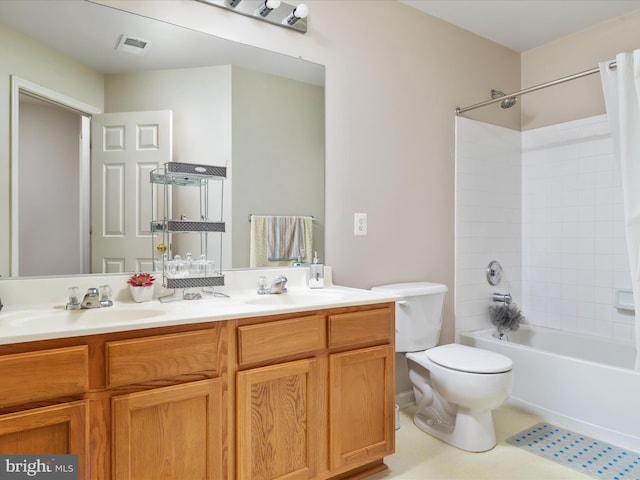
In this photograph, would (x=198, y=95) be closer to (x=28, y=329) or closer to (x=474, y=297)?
(x=28, y=329)

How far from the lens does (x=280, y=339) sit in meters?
1.53

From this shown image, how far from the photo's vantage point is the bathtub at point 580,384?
6.89ft

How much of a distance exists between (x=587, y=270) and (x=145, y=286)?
2815 mm

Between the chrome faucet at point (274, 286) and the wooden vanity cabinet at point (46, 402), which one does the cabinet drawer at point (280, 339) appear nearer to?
the chrome faucet at point (274, 286)

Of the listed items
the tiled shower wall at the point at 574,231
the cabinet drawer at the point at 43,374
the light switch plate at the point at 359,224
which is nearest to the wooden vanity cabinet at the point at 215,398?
the cabinet drawer at the point at 43,374

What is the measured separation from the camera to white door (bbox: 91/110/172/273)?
170 centimetres

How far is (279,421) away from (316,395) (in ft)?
0.57

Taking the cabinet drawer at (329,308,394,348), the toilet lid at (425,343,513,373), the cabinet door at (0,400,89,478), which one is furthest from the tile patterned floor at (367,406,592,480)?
the cabinet door at (0,400,89,478)

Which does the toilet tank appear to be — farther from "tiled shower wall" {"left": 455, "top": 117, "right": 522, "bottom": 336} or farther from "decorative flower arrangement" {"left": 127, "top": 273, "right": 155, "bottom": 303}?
"decorative flower arrangement" {"left": 127, "top": 273, "right": 155, "bottom": 303}

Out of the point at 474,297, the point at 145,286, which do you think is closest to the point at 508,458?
the point at 474,297

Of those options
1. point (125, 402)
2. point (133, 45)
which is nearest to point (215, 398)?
point (125, 402)

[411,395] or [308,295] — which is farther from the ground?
[308,295]

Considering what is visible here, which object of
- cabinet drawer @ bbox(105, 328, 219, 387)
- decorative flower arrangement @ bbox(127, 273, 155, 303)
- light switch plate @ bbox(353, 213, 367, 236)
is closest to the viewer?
cabinet drawer @ bbox(105, 328, 219, 387)

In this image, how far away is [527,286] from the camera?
321 cm
